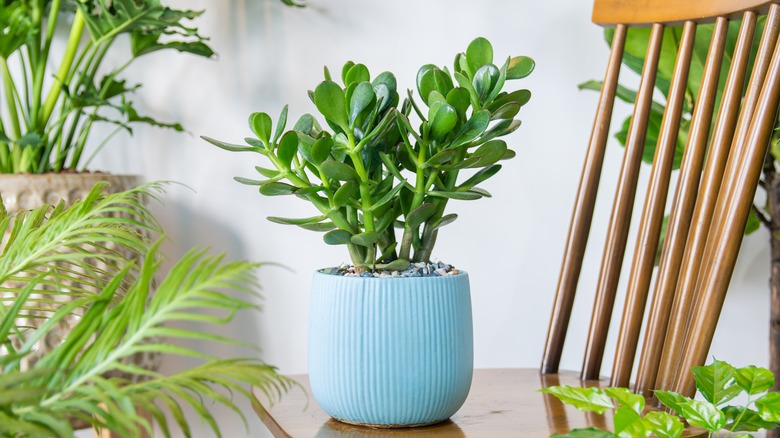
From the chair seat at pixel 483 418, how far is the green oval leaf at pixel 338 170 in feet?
0.58

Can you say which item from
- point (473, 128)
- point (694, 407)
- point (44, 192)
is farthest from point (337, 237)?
point (44, 192)

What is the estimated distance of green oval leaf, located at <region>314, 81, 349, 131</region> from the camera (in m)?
0.65

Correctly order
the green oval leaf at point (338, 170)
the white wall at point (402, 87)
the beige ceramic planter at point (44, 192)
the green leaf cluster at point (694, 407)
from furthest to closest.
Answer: the white wall at point (402, 87) → the beige ceramic planter at point (44, 192) → the green oval leaf at point (338, 170) → the green leaf cluster at point (694, 407)

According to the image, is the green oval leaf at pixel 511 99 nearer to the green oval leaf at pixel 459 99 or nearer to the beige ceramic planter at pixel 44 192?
the green oval leaf at pixel 459 99

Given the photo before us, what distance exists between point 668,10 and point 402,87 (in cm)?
46

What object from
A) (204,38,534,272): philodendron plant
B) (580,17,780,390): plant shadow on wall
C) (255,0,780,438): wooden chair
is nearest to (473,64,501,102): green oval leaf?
(204,38,534,272): philodendron plant

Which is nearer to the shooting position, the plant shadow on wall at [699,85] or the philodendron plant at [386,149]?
the philodendron plant at [386,149]

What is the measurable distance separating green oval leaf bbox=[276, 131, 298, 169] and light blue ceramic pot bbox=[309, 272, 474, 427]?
11 centimetres

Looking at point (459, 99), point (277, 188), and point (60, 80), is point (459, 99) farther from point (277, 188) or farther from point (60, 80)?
point (60, 80)

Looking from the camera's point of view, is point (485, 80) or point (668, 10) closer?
point (485, 80)

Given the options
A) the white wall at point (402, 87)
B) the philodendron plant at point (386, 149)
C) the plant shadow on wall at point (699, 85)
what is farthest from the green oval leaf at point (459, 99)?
the white wall at point (402, 87)

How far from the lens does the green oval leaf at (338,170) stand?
0.66m

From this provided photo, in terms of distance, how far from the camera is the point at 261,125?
0.69m

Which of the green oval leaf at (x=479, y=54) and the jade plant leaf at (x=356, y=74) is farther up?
the green oval leaf at (x=479, y=54)
